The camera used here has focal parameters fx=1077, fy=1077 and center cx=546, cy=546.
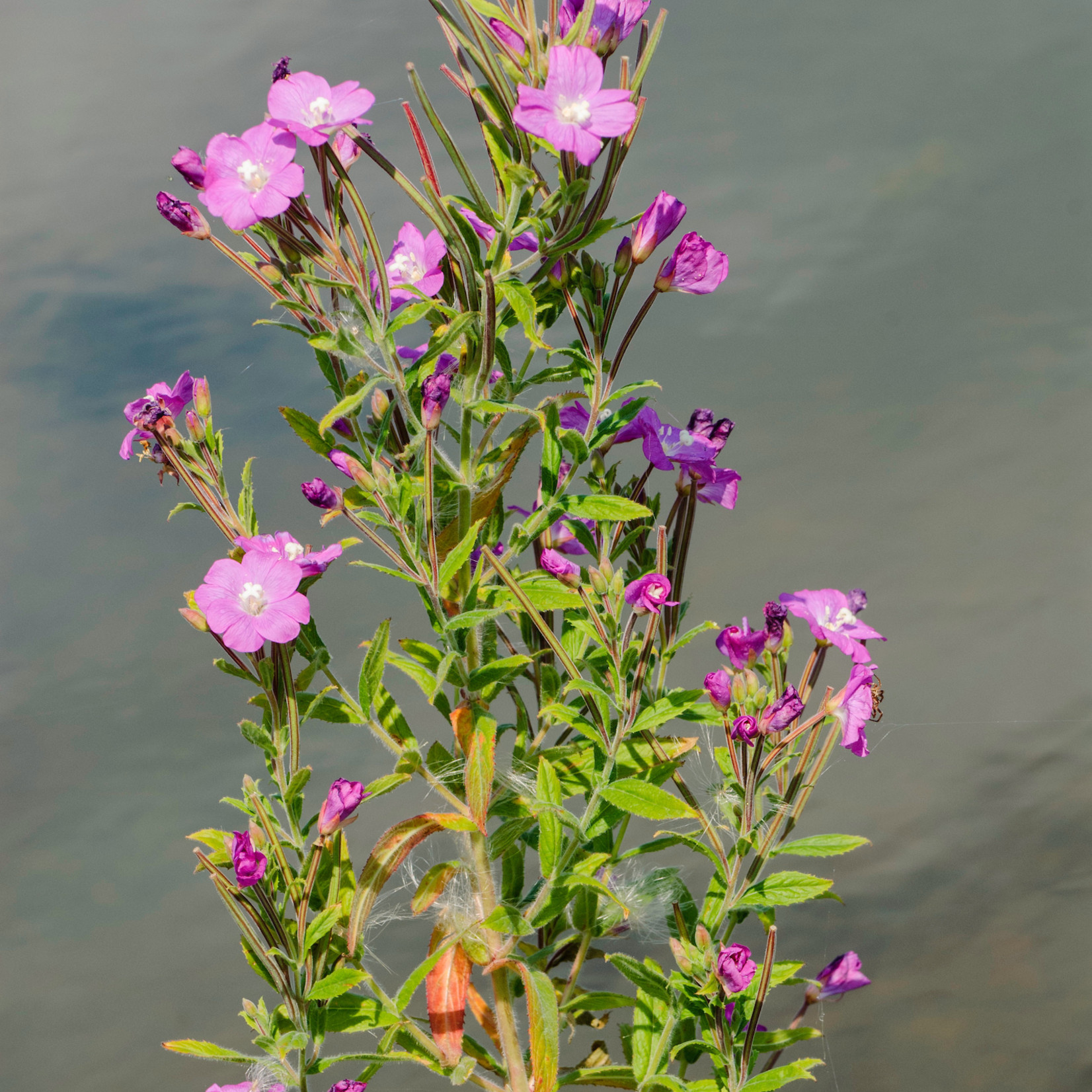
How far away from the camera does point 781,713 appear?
137 centimetres

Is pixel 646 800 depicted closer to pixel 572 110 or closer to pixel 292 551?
pixel 292 551

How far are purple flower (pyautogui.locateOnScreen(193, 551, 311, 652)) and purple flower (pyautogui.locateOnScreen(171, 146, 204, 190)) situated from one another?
48 cm

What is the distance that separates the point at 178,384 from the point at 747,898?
105cm

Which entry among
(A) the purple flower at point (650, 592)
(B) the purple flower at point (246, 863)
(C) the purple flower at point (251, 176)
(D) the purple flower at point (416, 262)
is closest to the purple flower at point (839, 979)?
(A) the purple flower at point (650, 592)

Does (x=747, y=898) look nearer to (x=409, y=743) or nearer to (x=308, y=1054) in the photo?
(x=409, y=743)

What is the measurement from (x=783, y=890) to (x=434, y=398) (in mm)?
797

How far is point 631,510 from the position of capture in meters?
1.45

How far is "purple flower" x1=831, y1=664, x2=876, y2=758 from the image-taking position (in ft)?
4.79

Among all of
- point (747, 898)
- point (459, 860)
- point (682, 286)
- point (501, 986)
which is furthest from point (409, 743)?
point (682, 286)

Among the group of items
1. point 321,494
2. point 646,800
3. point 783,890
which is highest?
point 321,494

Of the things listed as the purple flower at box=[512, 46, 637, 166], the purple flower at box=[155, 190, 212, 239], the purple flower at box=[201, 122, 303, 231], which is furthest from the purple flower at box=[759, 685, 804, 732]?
the purple flower at box=[155, 190, 212, 239]

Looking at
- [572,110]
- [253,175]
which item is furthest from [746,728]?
[253,175]

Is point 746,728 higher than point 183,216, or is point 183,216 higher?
point 183,216

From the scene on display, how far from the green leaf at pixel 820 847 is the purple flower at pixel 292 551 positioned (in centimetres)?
72
